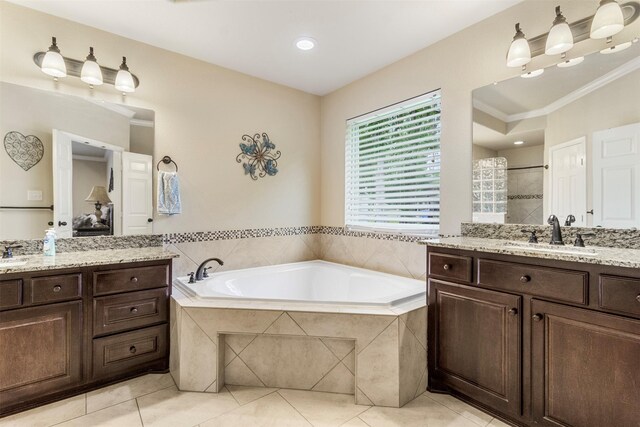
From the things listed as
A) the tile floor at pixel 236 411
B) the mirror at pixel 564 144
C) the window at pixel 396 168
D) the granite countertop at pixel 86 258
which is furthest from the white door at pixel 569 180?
the granite countertop at pixel 86 258

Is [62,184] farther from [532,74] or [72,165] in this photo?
[532,74]

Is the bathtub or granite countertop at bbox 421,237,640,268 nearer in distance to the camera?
granite countertop at bbox 421,237,640,268

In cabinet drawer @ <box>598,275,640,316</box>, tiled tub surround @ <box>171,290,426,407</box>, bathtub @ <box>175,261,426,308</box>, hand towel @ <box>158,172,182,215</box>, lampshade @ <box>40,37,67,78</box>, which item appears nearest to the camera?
cabinet drawer @ <box>598,275,640,316</box>

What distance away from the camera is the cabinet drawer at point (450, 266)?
1.77 m

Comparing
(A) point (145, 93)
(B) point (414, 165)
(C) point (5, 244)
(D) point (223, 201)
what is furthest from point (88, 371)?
(B) point (414, 165)

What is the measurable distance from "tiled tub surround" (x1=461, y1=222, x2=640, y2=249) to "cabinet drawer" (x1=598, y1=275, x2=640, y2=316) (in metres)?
0.52

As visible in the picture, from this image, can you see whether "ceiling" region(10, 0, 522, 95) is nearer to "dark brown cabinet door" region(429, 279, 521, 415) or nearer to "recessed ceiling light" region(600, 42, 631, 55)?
"recessed ceiling light" region(600, 42, 631, 55)

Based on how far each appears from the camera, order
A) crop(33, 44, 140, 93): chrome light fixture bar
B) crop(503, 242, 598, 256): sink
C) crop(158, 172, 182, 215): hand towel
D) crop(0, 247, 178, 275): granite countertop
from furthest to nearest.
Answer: crop(158, 172, 182, 215): hand towel, crop(33, 44, 140, 93): chrome light fixture bar, crop(0, 247, 178, 275): granite countertop, crop(503, 242, 598, 256): sink

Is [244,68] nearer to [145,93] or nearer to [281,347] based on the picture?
[145,93]

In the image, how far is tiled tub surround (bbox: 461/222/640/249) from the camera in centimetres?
160

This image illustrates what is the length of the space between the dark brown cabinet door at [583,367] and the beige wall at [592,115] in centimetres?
67

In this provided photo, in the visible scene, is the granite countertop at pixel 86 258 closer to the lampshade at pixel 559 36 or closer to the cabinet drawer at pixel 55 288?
the cabinet drawer at pixel 55 288

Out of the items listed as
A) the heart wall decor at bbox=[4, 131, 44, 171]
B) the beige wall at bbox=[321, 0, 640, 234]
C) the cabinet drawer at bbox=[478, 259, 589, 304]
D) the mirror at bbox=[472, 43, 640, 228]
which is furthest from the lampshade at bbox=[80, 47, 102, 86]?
the cabinet drawer at bbox=[478, 259, 589, 304]

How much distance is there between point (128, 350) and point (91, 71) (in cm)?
195
